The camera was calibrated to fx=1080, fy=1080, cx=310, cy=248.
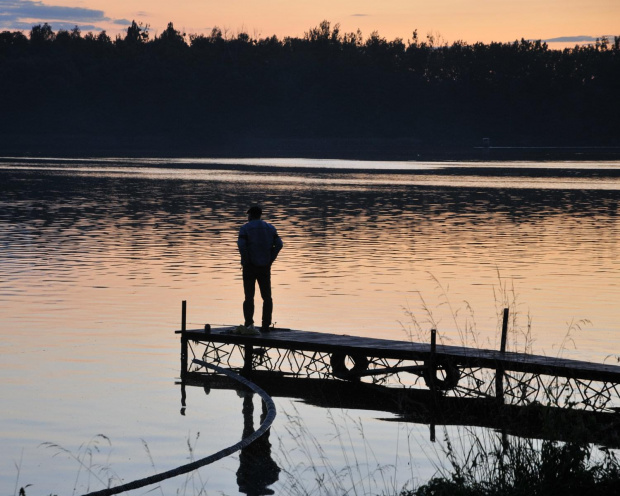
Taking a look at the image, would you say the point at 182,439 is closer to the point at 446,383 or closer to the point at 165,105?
the point at 446,383

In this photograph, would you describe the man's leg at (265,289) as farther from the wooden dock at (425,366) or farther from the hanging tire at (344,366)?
the hanging tire at (344,366)

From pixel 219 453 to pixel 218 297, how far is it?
13071 millimetres

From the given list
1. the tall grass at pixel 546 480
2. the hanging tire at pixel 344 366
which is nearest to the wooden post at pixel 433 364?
the hanging tire at pixel 344 366

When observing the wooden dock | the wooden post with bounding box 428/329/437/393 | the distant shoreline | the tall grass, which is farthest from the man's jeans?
the distant shoreline

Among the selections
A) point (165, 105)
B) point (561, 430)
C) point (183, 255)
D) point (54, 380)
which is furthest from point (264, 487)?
point (165, 105)

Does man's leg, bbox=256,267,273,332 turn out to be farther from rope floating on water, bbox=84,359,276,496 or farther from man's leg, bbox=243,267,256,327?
rope floating on water, bbox=84,359,276,496

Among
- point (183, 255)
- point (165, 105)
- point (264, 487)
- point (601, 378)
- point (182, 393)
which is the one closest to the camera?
point (264, 487)

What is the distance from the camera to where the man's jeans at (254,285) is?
1781 centimetres

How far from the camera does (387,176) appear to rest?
96812 mm

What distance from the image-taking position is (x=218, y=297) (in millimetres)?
25375

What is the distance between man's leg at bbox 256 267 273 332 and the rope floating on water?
103 cm

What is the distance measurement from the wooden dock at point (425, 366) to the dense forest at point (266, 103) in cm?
17010

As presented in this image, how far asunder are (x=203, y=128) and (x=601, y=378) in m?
176

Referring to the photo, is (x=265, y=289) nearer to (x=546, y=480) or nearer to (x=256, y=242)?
(x=256, y=242)
